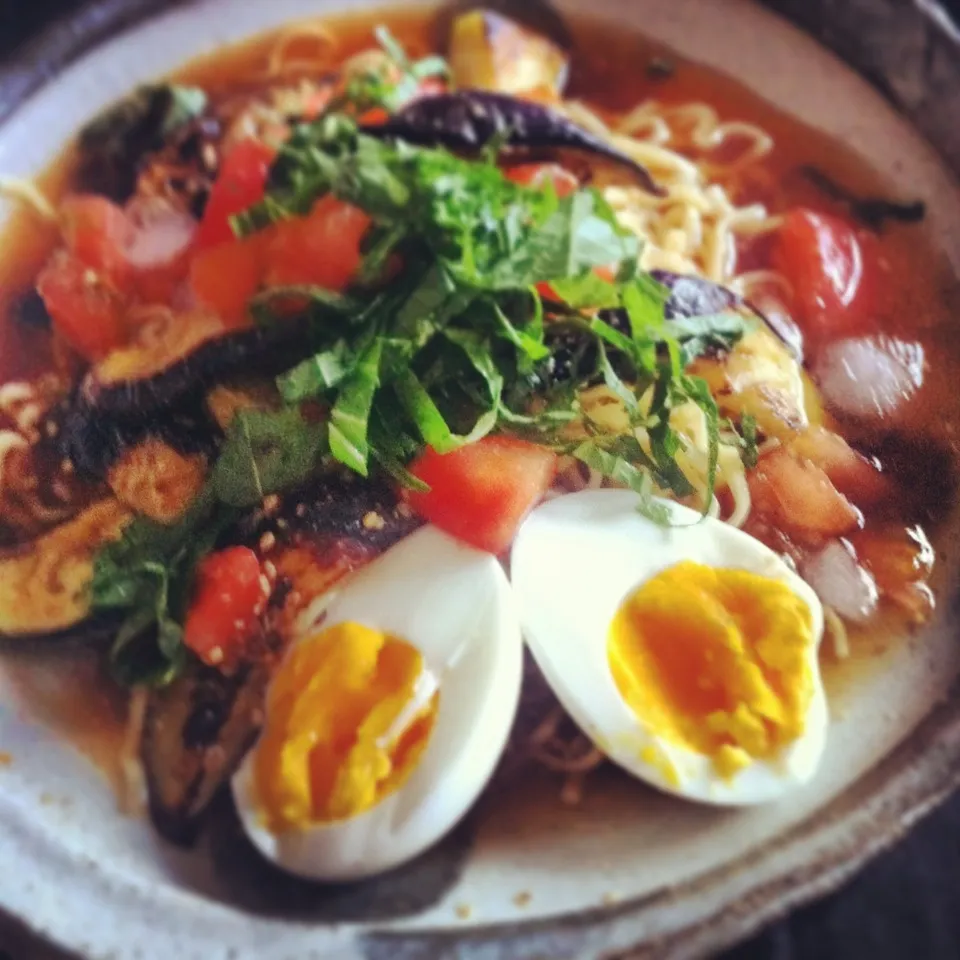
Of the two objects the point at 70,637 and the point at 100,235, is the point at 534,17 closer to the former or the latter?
the point at 100,235

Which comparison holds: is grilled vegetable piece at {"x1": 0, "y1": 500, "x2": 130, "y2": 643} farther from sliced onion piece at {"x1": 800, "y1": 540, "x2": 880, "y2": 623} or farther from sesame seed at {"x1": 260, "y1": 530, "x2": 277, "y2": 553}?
sliced onion piece at {"x1": 800, "y1": 540, "x2": 880, "y2": 623}

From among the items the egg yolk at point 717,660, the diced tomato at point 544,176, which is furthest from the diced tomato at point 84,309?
the egg yolk at point 717,660

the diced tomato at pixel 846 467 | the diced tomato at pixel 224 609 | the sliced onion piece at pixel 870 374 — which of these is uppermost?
the sliced onion piece at pixel 870 374

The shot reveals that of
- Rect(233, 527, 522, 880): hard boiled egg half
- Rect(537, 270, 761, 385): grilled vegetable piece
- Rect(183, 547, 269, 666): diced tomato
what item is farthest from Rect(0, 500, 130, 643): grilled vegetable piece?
Rect(537, 270, 761, 385): grilled vegetable piece

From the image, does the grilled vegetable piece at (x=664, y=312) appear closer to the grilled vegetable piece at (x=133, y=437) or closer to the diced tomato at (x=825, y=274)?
the diced tomato at (x=825, y=274)

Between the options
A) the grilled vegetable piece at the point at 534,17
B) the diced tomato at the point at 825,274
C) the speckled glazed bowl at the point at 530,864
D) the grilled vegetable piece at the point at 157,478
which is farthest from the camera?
the grilled vegetable piece at the point at 534,17

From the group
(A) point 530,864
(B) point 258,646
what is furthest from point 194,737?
(A) point 530,864

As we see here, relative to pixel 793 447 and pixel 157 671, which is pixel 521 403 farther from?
pixel 157 671
